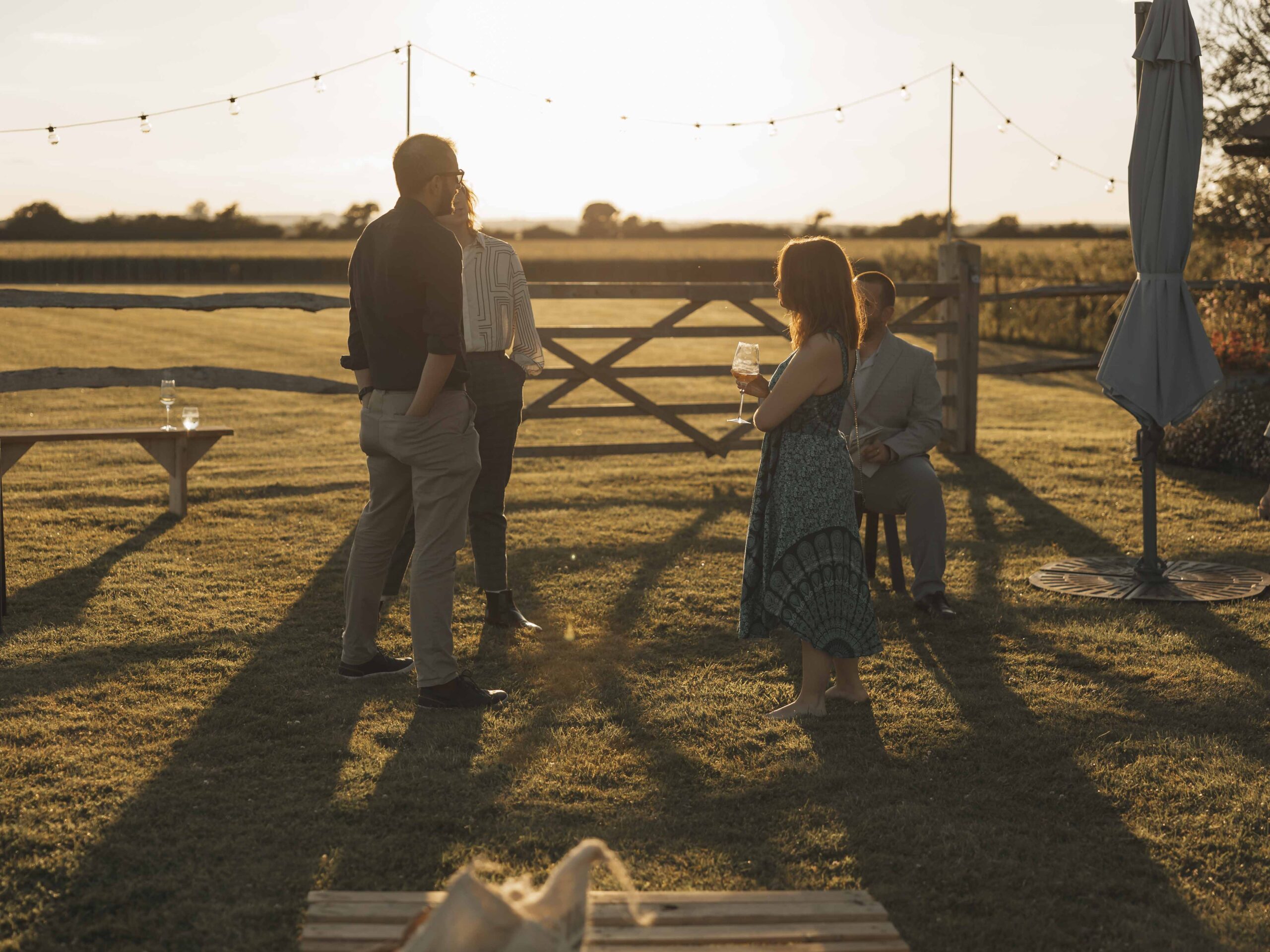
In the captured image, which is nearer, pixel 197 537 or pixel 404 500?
pixel 404 500

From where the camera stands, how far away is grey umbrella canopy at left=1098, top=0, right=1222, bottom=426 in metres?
6.26

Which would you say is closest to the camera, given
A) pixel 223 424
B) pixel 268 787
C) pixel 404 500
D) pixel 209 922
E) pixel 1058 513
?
pixel 209 922

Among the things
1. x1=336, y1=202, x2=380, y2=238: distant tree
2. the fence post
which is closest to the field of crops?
x1=336, y1=202, x2=380, y2=238: distant tree

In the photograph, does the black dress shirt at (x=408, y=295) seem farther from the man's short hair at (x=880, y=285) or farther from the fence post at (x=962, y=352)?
the fence post at (x=962, y=352)

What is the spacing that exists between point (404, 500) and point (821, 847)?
82.1 inches

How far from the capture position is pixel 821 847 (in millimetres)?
3459

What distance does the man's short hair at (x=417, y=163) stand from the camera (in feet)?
13.7

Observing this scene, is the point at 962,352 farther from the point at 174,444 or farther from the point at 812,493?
the point at 812,493

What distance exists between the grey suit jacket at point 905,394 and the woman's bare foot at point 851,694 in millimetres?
1718

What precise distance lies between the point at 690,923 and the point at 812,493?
2058 millimetres

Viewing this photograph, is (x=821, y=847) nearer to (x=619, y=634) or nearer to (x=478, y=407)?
(x=619, y=634)

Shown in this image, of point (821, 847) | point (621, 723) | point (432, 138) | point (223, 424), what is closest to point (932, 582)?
point (621, 723)

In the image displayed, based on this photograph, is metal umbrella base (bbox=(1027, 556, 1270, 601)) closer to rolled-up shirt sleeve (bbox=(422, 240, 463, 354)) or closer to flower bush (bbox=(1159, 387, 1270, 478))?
flower bush (bbox=(1159, 387, 1270, 478))

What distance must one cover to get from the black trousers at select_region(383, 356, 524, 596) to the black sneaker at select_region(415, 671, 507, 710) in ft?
3.62
